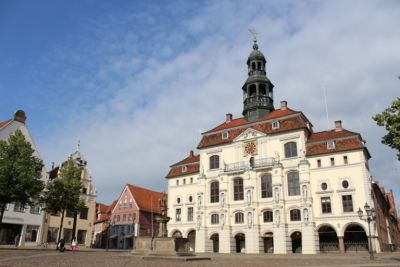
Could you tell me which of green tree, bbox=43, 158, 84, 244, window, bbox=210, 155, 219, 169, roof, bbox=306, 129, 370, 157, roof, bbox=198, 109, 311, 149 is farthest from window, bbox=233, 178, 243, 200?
green tree, bbox=43, 158, 84, 244

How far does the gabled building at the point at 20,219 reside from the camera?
1781 inches

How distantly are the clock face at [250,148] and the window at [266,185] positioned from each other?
155 inches

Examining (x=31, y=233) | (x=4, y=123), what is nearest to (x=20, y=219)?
(x=31, y=233)

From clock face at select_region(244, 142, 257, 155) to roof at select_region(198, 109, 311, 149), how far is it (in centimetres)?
223

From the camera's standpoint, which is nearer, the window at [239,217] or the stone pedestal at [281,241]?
the stone pedestal at [281,241]

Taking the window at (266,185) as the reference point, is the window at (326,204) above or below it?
below

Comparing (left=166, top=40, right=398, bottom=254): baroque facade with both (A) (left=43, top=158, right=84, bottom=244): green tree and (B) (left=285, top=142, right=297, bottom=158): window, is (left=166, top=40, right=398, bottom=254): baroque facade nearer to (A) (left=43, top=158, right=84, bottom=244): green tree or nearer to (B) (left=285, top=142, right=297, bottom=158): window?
(B) (left=285, top=142, right=297, bottom=158): window

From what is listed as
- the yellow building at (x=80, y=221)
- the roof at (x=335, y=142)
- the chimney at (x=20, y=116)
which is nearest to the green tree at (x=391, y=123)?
the roof at (x=335, y=142)

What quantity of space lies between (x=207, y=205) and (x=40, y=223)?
23.9m

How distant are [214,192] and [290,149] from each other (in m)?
12.8

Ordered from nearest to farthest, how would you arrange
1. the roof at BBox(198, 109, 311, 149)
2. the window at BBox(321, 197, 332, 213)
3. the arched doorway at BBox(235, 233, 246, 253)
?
the window at BBox(321, 197, 332, 213)
the roof at BBox(198, 109, 311, 149)
the arched doorway at BBox(235, 233, 246, 253)

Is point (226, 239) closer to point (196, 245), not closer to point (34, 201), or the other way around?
point (196, 245)

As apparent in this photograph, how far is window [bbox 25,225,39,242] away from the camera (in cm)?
4738

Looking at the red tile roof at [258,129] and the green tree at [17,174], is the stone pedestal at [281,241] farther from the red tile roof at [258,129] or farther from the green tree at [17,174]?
the green tree at [17,174]
